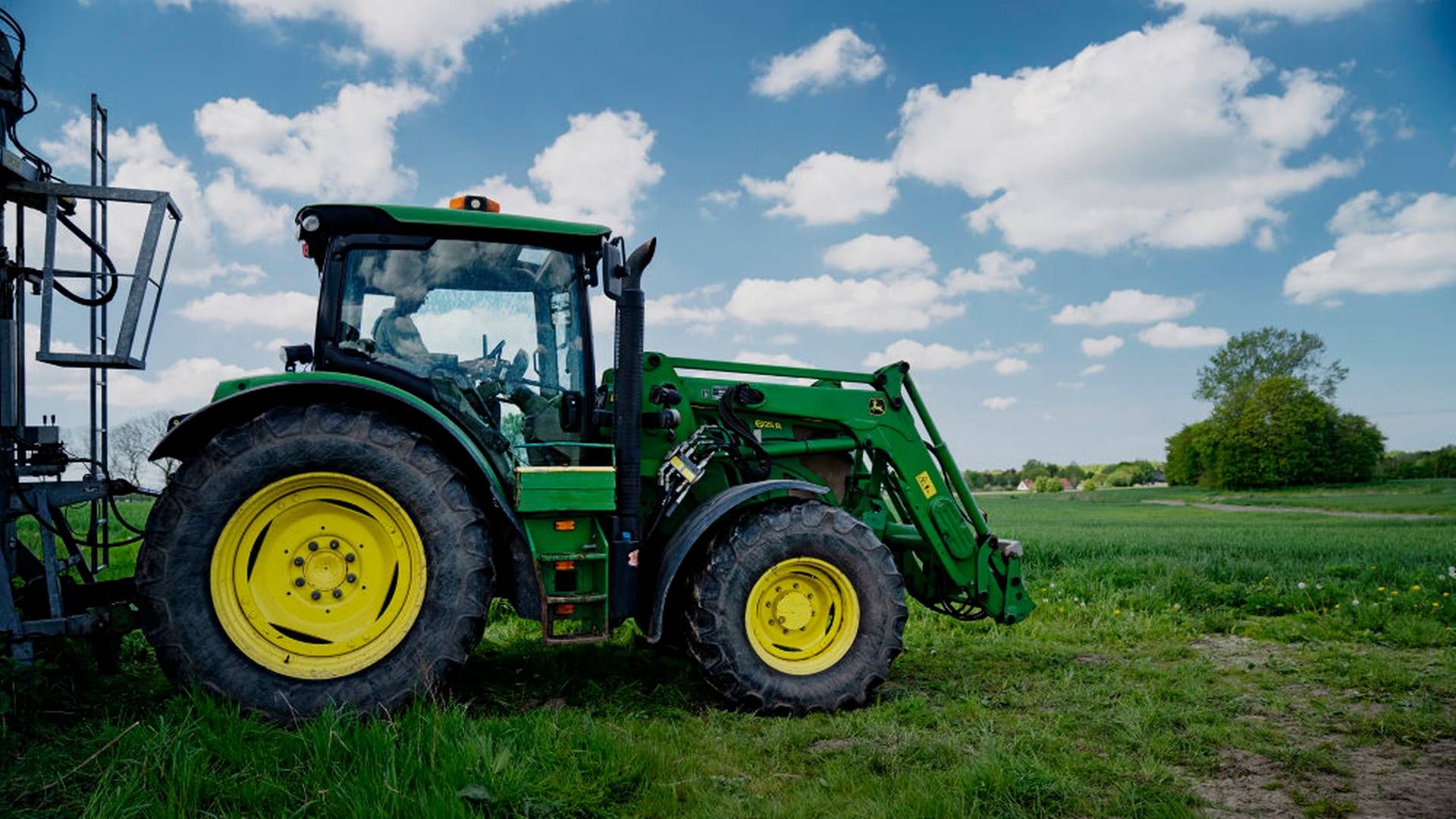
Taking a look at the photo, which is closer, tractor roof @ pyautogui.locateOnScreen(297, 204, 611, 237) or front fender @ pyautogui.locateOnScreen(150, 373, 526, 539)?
front fender @ pyautogui.locateOnScreen(150, 373, 526, 539)

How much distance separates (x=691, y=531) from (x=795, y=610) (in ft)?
2.49

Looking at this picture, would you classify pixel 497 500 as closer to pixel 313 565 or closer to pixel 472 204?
pixel 313 565

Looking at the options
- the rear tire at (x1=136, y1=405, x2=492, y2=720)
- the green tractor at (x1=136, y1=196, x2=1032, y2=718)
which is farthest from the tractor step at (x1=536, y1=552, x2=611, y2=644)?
the rear tire at (x1=136, y1=405, x2=492, y2=720)

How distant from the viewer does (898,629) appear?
4977 millimetres

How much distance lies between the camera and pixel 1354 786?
3811 mm

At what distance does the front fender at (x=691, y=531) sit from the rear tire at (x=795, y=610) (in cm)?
12

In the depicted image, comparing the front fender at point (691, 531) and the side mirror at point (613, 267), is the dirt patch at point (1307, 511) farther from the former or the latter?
the side mirror at point (613, 267)

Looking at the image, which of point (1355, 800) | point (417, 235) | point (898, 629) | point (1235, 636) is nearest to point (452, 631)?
point (417, 235)

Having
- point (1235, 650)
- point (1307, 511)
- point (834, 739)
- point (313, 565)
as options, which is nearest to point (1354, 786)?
point (834, 739)

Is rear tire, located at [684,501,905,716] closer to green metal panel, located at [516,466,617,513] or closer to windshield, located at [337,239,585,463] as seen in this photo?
green metal panel, located at [516,466,617,513]

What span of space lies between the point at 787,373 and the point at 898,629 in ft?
5.64

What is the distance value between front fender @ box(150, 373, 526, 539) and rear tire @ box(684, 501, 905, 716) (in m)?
1.10

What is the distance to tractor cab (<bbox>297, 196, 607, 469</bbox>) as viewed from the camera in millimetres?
4613

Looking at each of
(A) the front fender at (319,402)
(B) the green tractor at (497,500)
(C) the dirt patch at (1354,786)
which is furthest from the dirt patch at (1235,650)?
(A) the front fender at (319,402)
